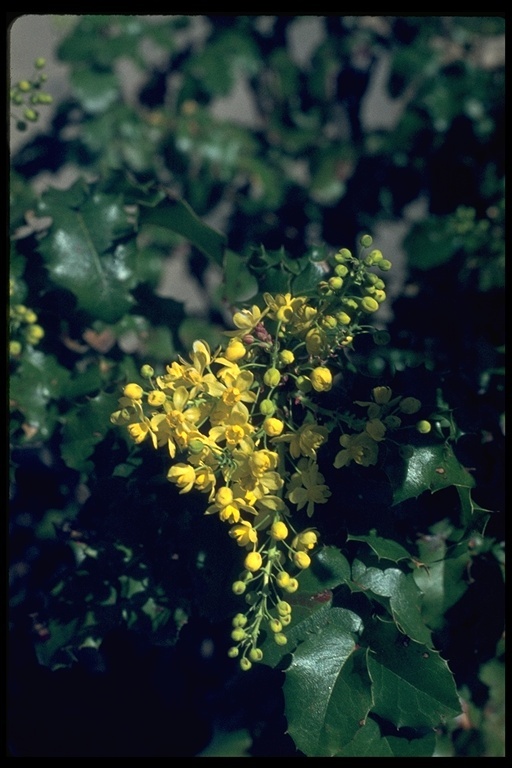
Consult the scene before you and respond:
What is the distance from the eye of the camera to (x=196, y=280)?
288 centimetres

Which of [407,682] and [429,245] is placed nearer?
Result: [407,682]

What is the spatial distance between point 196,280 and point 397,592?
183 centimetres

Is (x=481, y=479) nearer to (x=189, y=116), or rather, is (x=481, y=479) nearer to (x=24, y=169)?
(x=189, y=116)

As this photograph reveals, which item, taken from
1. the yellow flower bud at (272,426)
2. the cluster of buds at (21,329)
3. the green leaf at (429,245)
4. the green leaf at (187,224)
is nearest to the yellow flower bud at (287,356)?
the yellow flower bud at (272,426)

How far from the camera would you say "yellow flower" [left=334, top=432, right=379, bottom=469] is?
1.19 meters

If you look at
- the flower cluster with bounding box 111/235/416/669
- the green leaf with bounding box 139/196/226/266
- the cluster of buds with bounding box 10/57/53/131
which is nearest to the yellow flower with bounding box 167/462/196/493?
the flower cluster with bounding box 111/235/416/669

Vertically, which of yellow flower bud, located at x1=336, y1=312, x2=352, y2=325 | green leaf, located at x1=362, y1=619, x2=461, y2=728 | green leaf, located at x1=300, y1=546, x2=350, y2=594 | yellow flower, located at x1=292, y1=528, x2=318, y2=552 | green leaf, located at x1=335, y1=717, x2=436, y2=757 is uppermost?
yellow flower bud, located at x1=336, y1=312, x2=352, y2=325

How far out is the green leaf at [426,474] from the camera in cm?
118

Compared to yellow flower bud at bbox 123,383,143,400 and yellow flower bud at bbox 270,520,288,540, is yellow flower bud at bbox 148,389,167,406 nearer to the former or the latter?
yellow flower bud at bbox 123,383,143,400

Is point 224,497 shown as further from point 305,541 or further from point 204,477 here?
point 305,541

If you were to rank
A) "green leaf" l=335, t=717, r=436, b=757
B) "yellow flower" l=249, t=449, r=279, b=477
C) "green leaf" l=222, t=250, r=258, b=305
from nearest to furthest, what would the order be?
"yellow flower" l=249, t=449, r=279, b=477
"green leaf" l=335, t=717, r=436, b=757
"green leaf" l=222, t=250, r=258, b=305

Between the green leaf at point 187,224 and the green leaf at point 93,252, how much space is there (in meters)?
0.08

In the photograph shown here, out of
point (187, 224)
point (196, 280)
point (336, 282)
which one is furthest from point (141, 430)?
point (196, 280)

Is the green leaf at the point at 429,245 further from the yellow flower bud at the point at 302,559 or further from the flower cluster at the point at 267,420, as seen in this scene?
the yellow flower bud at the point at 302,559
